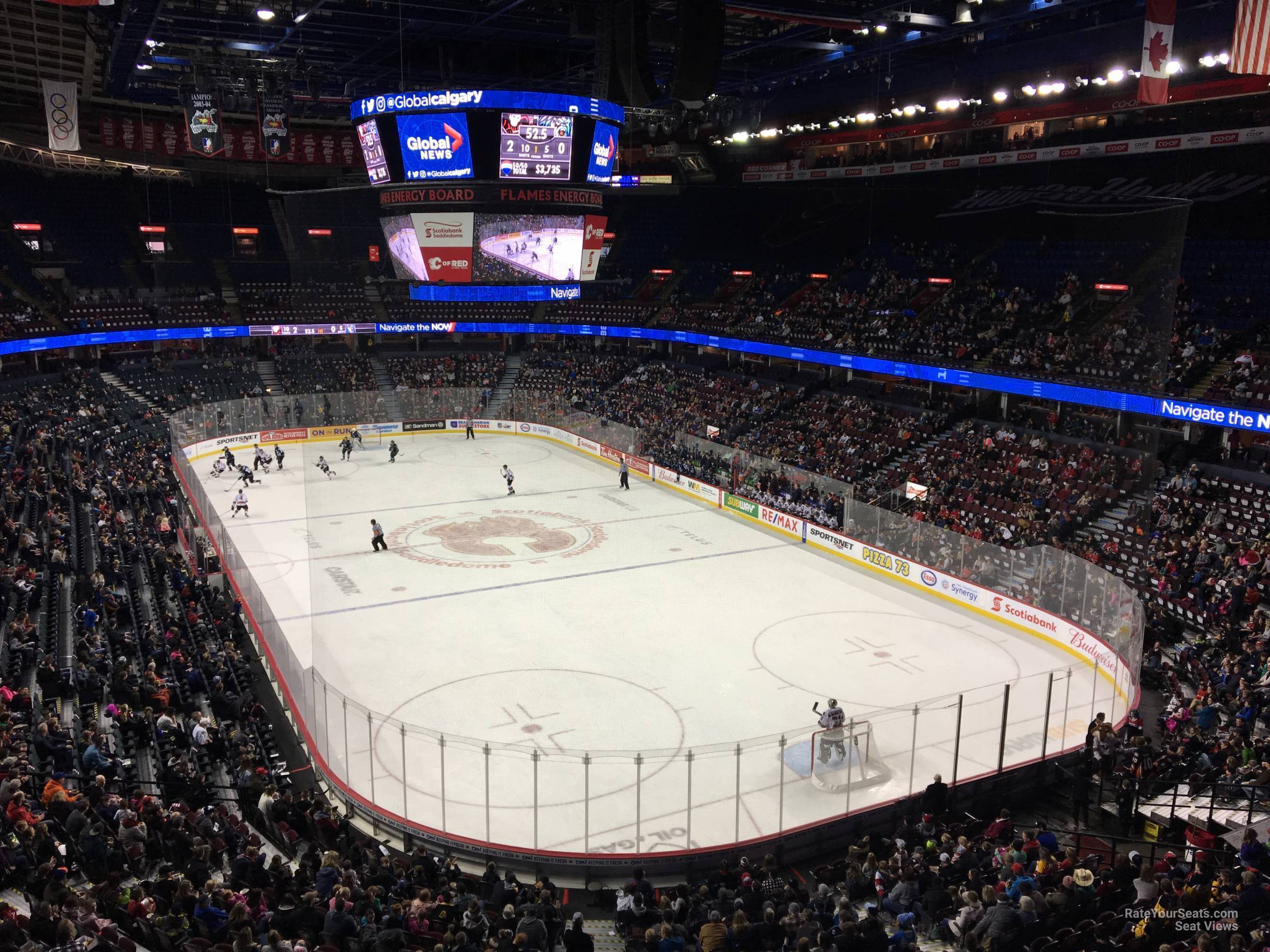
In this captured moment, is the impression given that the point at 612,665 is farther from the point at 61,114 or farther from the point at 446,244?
the point at 61,114

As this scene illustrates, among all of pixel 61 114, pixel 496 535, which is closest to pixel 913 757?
pixel 496 535

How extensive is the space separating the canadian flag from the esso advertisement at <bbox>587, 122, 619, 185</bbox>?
9.83 metres

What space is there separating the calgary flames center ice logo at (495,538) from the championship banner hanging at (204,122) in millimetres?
11467

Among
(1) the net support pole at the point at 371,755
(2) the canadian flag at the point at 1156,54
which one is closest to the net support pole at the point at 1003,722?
(1) the net support pole at the point at 371,755

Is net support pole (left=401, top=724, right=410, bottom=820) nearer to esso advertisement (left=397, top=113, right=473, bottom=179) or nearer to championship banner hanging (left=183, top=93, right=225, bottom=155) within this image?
esso advertisement (left=397, top=113, right=473, bottom=179)

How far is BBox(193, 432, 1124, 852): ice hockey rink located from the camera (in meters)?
13.2

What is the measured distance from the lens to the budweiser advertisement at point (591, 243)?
22188 millimetres

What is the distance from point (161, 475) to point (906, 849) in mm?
26330

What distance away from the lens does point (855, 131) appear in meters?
40.4

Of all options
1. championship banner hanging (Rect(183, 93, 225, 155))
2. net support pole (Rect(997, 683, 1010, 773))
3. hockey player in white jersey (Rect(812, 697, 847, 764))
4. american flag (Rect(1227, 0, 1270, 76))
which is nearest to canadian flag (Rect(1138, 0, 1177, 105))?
american flag (Rect(1227, 0, 1270, 76))

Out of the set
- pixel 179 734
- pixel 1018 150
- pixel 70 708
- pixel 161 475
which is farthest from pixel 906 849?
pixel 1018 150

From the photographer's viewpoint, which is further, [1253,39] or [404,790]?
[1253,39]

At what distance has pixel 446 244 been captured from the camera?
20938 millimetres

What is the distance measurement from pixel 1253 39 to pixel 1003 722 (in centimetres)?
1056
